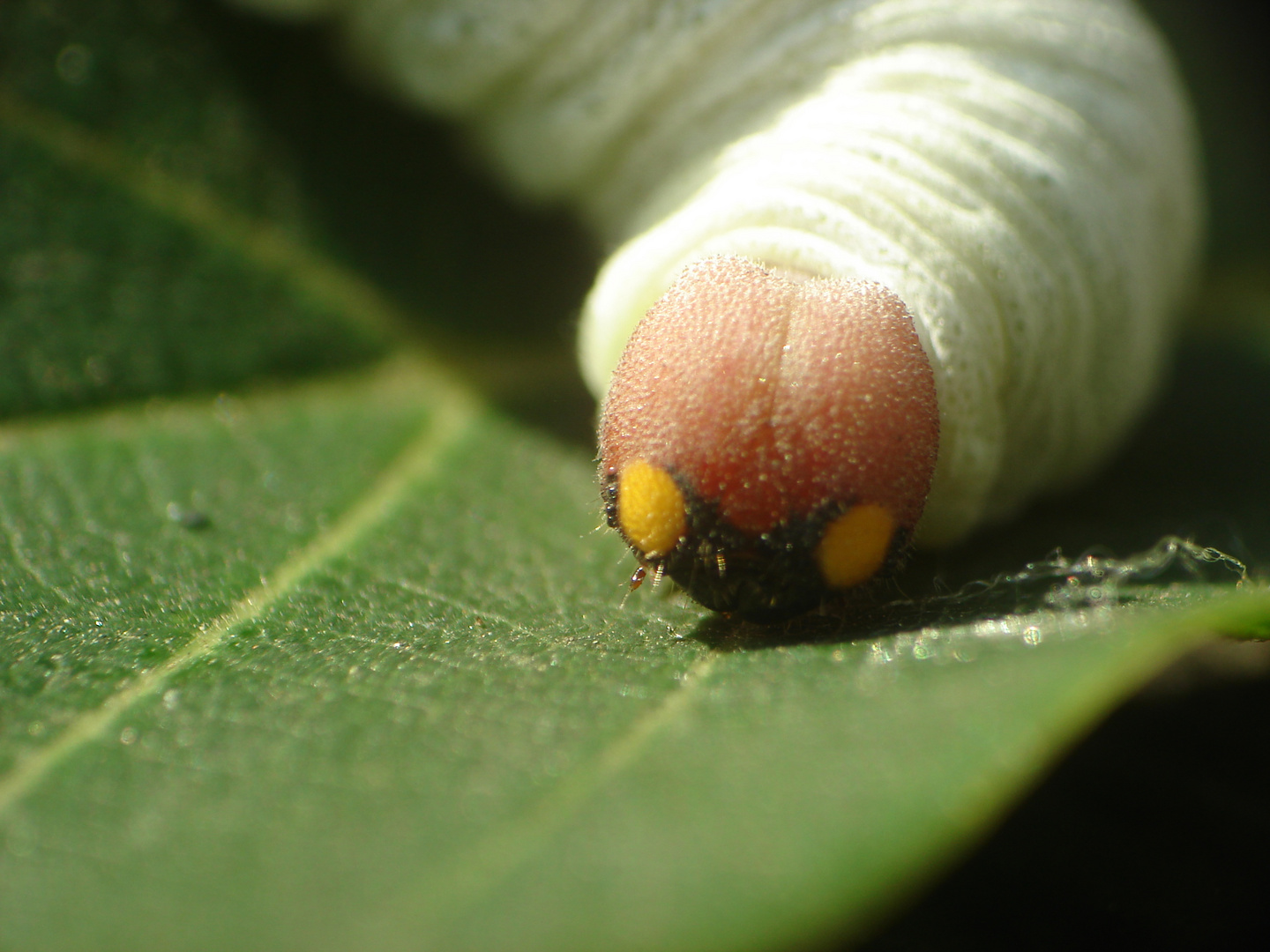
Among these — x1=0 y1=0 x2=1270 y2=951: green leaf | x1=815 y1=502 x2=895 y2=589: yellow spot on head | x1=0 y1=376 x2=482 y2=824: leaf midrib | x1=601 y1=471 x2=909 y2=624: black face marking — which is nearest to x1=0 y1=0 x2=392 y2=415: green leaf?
x1=0 y1=0 x2=1270 y2=951: green leaf

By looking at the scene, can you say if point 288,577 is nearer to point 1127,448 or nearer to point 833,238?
point 833,238

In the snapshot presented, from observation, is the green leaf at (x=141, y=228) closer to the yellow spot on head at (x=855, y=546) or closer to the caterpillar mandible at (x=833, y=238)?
the caterpillar mandible at (x=833, y=238)

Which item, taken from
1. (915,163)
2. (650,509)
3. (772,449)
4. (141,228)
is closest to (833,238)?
(915,163)

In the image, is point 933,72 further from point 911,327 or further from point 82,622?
point 82,622

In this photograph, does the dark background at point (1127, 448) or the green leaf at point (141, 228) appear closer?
the dark background at point (1127, 448)

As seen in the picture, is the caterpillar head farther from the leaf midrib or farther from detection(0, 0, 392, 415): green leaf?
detection(0, 0, 392, 415): green leaf

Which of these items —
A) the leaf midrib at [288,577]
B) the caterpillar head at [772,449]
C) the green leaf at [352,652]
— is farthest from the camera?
the caterpillar head at [772,449]

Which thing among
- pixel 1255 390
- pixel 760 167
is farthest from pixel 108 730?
pixel 1255 390

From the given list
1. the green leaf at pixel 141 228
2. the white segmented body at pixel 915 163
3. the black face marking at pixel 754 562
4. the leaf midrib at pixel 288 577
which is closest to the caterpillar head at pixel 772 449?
the black face marking at pixel 754 562
